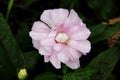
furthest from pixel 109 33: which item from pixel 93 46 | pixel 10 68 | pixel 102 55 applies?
pixel 10 68

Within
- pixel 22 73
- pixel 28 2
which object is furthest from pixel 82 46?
pixel 28 2

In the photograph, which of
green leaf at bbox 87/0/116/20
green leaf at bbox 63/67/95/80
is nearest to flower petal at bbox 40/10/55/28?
green leaf at bbox 63/67/95/80

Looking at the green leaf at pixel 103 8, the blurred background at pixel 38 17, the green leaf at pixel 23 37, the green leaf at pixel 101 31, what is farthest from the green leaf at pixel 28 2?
the green leaf at pixel 101 31

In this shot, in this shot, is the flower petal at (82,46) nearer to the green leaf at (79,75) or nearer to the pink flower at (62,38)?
the pink flower at (62,38)

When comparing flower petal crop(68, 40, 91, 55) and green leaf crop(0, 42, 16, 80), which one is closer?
flower petal crop(68, 40, 91, 55)

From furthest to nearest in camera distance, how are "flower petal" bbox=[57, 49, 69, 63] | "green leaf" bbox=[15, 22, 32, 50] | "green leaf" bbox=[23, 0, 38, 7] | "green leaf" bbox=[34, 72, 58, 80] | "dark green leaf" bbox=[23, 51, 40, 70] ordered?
"green leaf" bbox=[23, 0, 38, 7]
"green leaf" bbox=[15, 22, 32, 50]
"dark green leaf" bbox=[23, 51, 40, 70]
"green leaf" bbox=[34, 72, 58, 80]
"flower petal" bbox=[57, 49, 69, 63]

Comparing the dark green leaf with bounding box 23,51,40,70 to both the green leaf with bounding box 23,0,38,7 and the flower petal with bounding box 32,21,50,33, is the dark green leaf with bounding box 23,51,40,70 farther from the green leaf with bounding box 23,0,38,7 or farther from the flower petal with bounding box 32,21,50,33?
the green leaf with bounding box 23,0,38,7

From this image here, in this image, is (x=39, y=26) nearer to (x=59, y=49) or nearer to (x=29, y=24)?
(x=59, y=49)
